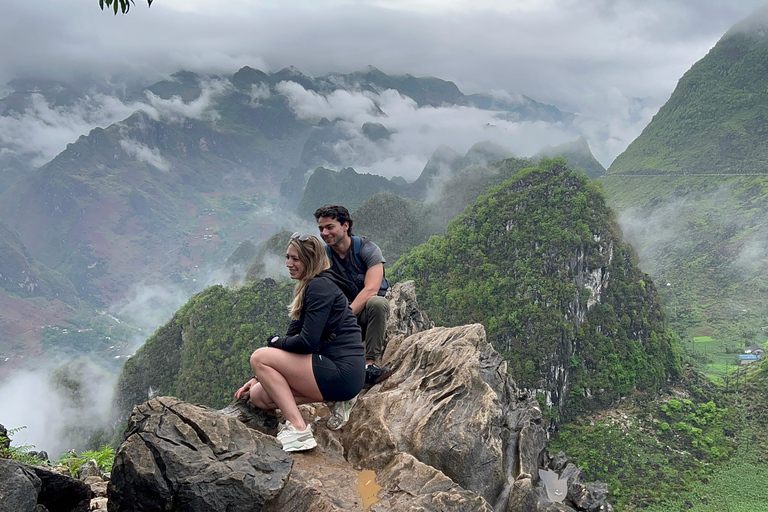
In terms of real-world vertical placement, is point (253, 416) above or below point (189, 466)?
below

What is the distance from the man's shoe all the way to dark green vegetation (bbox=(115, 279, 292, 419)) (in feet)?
139

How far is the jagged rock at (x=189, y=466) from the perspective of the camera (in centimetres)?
418

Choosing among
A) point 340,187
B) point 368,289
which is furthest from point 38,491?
point 340,187

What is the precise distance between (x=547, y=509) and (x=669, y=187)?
14978cm

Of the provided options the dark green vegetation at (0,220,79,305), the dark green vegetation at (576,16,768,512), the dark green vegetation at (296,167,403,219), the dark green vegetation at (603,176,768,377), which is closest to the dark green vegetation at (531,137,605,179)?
the dark green vegetation at (576,16,768,512)

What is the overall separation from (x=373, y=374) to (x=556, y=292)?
50488 mm

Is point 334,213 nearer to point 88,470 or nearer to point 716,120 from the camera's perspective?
point 88,470

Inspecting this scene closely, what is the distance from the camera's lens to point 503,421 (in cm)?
745

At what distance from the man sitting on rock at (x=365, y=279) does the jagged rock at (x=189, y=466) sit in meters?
3.15

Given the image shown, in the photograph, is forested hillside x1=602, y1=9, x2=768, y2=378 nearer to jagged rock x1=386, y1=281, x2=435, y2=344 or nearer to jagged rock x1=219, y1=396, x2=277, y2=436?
jagged rock x1=386, y1=281, x2=435, y2=344

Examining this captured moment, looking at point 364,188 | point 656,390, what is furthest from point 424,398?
point 364,188

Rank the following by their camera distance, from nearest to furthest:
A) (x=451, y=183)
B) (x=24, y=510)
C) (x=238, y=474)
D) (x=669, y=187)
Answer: (x=24, y=510), (x=238, y=474), (x=451, y=183), (x=669, y=187)

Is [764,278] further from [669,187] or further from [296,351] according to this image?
[296,351]

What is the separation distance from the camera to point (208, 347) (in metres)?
52.1
